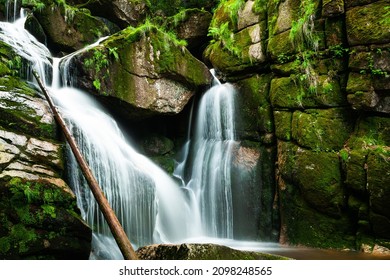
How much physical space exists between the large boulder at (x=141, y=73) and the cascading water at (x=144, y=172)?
1.80 ft

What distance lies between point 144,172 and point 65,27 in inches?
264

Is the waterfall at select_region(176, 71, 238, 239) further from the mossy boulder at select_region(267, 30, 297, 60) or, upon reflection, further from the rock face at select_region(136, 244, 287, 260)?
the rock face at select_region(136, 244, 287, 260)

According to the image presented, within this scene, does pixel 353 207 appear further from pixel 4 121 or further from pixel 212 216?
pixel 4 121

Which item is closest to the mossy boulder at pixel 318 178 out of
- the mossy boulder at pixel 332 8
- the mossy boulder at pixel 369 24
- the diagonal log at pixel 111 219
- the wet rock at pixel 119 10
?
the mossy boulder at pixel 369 24

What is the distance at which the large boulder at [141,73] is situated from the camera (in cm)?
869

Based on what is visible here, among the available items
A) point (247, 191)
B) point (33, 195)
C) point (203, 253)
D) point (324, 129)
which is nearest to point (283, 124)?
point (324, 129)

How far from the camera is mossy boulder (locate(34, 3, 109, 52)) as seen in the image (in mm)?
10711

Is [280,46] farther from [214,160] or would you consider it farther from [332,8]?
[214,160]

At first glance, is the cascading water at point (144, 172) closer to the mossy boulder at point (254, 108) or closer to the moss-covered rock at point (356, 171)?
the mossy boulder at point (254, 108)

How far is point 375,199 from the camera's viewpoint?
6586mm

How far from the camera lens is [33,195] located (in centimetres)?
487

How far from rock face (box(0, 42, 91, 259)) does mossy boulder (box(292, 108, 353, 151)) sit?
563 cm

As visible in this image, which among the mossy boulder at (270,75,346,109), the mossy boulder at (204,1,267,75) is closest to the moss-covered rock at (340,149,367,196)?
the mossy boulder at (270,75,346,109)

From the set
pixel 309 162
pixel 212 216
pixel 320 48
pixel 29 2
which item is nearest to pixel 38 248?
pixel 212 216
